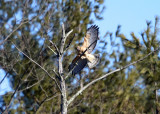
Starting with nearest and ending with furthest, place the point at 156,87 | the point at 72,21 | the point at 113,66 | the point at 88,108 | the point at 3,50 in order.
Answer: the point at 156,87 → the point at 3,50 → the point at 88,108 → the point at 113,66 → the point at 72,21

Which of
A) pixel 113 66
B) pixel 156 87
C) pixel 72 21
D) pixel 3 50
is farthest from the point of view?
pixel 72 21

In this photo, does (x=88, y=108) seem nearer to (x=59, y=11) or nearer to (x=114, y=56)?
(x=114, y=56)

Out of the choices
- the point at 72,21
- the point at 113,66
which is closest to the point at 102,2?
the point at 72,21

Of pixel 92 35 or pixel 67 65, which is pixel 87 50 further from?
pixel 67 65

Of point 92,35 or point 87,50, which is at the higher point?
point 92,35

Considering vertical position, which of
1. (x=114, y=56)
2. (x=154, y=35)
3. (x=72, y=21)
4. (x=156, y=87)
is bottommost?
(x=156, y=87)

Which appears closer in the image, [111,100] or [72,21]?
Result: [111,100]

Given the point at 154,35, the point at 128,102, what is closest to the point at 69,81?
the point at 128,102

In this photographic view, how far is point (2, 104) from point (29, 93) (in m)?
1.06

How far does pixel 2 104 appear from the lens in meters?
9.99

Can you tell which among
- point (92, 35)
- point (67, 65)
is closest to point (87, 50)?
point (92, 35)

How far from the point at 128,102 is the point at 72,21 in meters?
3.27

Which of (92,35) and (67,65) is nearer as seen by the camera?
(92,35)

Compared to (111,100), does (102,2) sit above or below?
above
